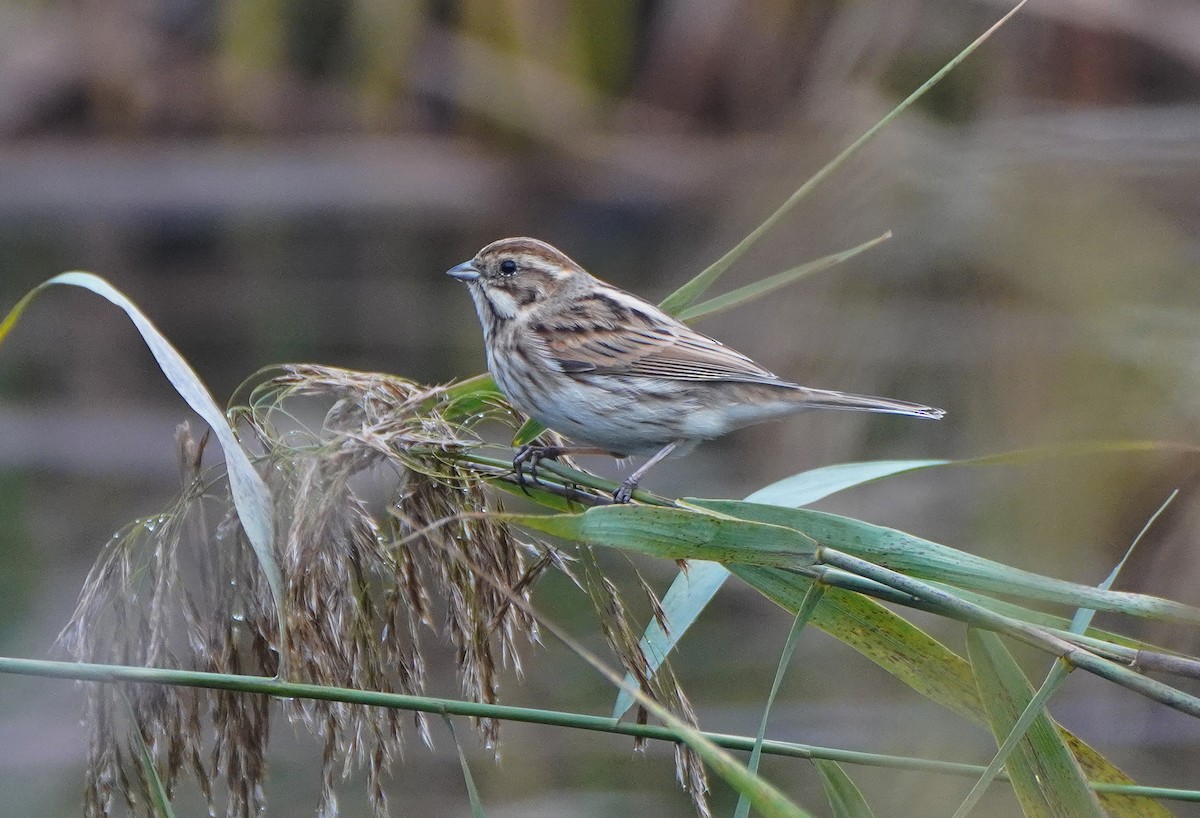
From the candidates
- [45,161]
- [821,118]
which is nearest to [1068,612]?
[821,118]

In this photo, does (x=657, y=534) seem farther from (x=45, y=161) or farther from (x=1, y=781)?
(x=45, y=161)

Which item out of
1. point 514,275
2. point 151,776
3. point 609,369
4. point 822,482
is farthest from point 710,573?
point 514,275

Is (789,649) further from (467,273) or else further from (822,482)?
(467,273)

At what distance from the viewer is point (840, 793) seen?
1774 millimetres

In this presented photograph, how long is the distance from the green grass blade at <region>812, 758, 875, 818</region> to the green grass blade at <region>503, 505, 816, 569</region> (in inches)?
11.8

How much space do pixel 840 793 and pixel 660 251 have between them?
628 centimetres

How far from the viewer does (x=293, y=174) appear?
795 centimetres

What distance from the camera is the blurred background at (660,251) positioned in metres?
4.95

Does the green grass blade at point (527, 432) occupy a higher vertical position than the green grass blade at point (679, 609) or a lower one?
higher

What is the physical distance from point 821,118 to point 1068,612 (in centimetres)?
258

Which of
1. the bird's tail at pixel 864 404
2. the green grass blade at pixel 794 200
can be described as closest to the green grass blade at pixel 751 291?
the green grass blade at pixel 794 200

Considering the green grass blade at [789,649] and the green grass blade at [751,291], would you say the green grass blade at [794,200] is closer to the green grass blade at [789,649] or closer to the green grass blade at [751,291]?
the green grass blade at [751,291]

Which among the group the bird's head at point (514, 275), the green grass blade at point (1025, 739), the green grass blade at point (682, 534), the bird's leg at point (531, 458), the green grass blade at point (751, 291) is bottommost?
the green grass blade at point (1025, 739)

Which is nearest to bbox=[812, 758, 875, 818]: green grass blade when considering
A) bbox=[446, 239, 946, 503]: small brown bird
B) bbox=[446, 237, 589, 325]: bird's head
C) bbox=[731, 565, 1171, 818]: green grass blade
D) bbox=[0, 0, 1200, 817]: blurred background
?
bbox=[731, 565, 1171, 818]: green grass blade
